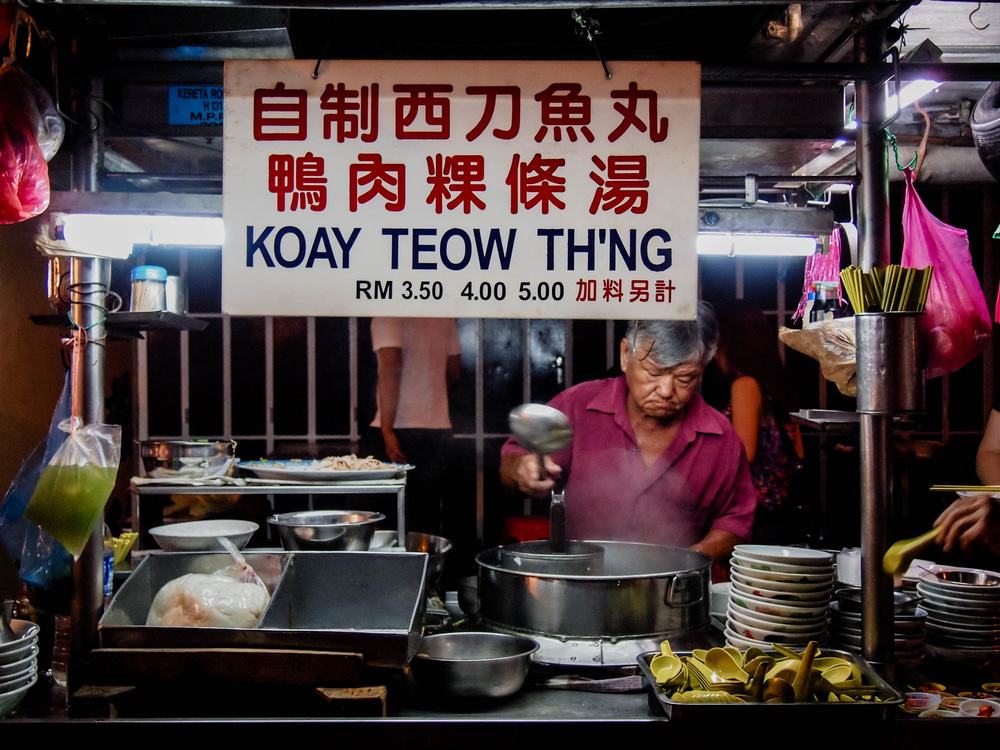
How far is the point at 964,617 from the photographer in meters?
2.39

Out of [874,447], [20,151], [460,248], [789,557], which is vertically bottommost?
[789,557]

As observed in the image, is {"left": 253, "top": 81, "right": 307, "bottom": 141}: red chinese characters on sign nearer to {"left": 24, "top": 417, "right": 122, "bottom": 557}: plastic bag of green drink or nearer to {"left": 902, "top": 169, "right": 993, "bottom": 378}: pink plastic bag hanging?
{"left": 24, "top": 417, "right": 122, "bottom": 557}: plastic bag of green drink

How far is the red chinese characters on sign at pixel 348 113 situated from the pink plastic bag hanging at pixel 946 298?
1.54 m

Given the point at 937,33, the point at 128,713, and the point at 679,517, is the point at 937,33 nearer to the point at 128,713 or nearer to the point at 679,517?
the point at 679,517

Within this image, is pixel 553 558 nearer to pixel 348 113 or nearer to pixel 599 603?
pixel 599 603

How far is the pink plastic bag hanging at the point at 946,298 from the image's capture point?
87.1 inches

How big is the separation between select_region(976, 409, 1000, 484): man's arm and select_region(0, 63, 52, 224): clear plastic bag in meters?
4.65

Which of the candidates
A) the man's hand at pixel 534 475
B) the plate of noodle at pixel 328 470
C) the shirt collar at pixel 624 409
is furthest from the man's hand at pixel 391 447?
the shirt collar at pixel 624 409

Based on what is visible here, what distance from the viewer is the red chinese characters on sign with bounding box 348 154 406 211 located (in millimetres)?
2027

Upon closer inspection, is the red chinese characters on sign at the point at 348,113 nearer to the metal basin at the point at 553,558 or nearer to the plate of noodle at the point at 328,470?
the metal basin at the point at 553,558

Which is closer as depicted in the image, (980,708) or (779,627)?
(980,708)

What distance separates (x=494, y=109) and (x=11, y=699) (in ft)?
6.36

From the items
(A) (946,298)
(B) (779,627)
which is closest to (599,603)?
(B) (779,627)

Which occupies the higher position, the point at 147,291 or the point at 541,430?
the point at 147,291
